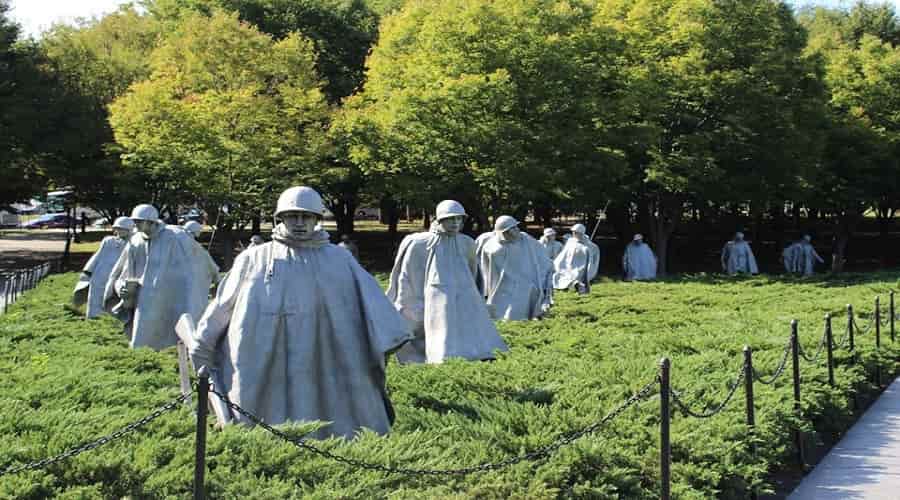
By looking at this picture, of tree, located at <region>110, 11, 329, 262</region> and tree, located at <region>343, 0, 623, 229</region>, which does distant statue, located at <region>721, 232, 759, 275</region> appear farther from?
tree, located at <region>110, 11, 329, 262</region>

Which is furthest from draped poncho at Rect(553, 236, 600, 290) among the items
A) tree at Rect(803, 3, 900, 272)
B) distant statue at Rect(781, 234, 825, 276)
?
tree at Rect(803, 3, 900, 272)

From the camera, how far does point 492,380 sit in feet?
29.5

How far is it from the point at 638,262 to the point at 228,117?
1296cm

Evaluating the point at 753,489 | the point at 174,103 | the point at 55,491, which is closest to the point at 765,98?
the point at 174,103

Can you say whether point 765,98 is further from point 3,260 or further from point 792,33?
point 3,260

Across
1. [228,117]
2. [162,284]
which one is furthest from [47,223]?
[162,284]

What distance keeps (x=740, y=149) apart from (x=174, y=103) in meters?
17.6

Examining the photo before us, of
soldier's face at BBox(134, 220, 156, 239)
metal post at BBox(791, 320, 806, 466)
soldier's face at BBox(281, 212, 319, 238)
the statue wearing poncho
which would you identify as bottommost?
metal post at BBox(791, 320, 806, 466)

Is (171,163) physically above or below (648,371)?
above

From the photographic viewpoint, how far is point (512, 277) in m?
16.1

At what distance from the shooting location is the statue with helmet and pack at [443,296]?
12391mm

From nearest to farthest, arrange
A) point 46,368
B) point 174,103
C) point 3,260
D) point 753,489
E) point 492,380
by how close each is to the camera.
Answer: point 753,489 → point 46,368 → point 492,380 → point 174,103 → point 3,260

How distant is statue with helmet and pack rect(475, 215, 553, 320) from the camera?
16.1 meters

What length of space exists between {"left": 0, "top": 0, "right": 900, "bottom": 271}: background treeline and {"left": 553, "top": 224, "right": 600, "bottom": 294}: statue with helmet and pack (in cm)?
430
